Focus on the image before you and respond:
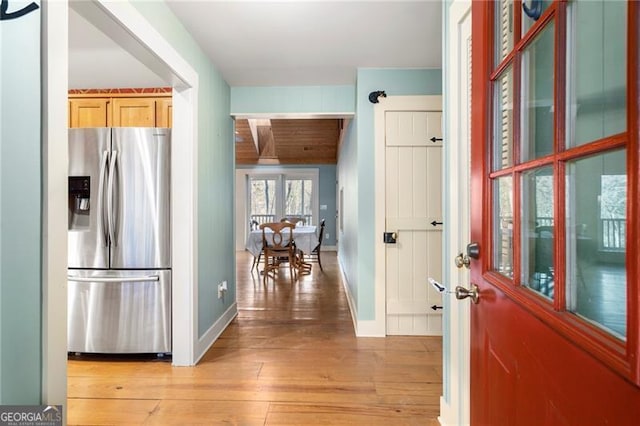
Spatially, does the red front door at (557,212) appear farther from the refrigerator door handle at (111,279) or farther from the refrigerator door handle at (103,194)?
the refrigerator door handle at (103,194)

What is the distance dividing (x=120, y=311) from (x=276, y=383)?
1299mm

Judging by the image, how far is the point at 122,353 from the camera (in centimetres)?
236

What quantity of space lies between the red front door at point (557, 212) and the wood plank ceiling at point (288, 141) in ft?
17.3

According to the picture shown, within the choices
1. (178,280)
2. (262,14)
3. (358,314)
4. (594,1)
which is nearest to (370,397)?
(358,314)

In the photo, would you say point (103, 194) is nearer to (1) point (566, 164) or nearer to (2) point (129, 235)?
(2) point (129, 235)

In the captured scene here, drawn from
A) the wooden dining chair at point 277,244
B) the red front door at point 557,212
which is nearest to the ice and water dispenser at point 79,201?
the red front door at point 557,212

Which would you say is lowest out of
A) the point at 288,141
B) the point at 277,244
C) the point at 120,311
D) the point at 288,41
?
the point at 120,311

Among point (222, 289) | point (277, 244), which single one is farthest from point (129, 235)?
point (277, 244)

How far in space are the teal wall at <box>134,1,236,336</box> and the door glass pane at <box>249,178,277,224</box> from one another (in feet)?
17.3

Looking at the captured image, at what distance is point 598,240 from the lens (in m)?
0.57

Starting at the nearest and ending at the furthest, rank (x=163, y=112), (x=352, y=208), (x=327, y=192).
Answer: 1. (x=163, y=112)
2. (x=352, y=208)
3. (x=327, y=192)

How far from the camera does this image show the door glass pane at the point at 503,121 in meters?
Answer: 0.86

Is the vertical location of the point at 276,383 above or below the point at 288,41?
below

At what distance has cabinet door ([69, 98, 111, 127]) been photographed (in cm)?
281
